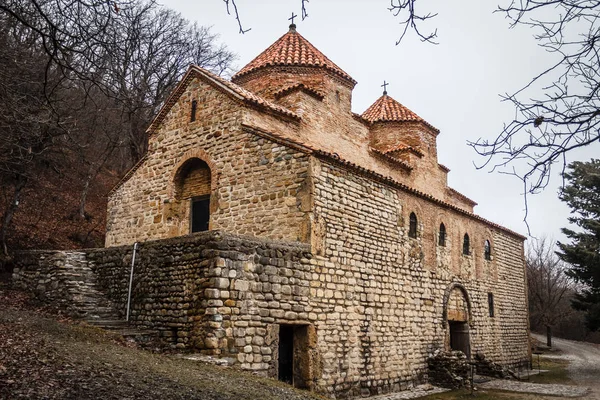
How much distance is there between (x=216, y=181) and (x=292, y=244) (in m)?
3.15

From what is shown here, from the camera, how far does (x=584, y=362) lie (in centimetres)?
2322

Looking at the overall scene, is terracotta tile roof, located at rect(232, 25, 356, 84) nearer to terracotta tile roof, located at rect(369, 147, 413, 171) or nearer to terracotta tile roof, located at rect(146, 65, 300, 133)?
terracotta tile roof, located at rect(369, 147, 413, 171)

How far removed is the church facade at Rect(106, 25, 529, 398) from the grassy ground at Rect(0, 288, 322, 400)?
3.30 ft

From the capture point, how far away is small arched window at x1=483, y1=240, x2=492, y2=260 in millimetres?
17828

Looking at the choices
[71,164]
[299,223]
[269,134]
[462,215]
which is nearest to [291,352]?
[299,223]

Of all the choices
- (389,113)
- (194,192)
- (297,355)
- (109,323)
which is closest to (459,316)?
(297,355)

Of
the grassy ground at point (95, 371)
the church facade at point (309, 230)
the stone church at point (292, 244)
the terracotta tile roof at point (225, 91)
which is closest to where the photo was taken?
the grassy ground at point (95, 371)

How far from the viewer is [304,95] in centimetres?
1441

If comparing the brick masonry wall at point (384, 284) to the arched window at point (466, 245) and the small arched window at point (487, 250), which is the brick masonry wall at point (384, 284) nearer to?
the arched window at point (466, 245)

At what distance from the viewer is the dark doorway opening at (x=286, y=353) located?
390 inches

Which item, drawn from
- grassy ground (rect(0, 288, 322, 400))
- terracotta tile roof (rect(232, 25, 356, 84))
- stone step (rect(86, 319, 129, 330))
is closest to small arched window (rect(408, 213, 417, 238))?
terracotta tile roof (rect(232, 25, 356, 84))

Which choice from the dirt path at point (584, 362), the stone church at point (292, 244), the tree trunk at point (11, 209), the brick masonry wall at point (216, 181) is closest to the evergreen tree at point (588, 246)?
the dirt path at point (584, 362)

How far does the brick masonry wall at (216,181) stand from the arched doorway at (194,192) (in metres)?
0.08

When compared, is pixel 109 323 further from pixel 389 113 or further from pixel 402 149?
pixel 389 113
